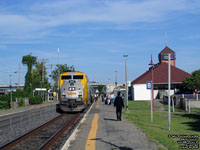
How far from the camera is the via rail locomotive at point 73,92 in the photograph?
87.2 ft

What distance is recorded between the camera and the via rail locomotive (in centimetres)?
2658

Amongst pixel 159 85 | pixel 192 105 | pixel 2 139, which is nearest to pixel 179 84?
pixel 159 85

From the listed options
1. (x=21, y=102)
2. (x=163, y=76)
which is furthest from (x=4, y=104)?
(x=163, y=76)

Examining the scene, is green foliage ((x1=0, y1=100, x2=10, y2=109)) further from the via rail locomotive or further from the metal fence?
the via rail locomotive

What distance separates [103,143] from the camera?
10.6 metres

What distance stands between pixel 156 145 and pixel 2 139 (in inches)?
297

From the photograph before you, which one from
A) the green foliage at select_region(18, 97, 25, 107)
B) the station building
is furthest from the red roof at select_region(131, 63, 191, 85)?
the green foliage at select_region(18, 97, 25, 107)

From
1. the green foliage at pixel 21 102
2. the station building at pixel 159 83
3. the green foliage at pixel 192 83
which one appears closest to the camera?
the green foliage at pixel 21 102

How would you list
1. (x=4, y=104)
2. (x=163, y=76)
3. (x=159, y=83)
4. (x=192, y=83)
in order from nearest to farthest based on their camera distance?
1. (x=4, y=104)
2. (x=192, y=83)
3. (x=159, y=83)
4. (x=163, y=76)

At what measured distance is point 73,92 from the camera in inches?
1050

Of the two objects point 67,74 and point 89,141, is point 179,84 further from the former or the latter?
point 89,141

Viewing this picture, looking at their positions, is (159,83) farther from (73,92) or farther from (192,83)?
(73,92)

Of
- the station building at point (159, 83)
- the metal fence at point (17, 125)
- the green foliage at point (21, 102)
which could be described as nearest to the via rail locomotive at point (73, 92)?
the metal fence at point (17, 125)

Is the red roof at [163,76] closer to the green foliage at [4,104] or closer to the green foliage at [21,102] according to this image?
the green foliage at [21,102]
